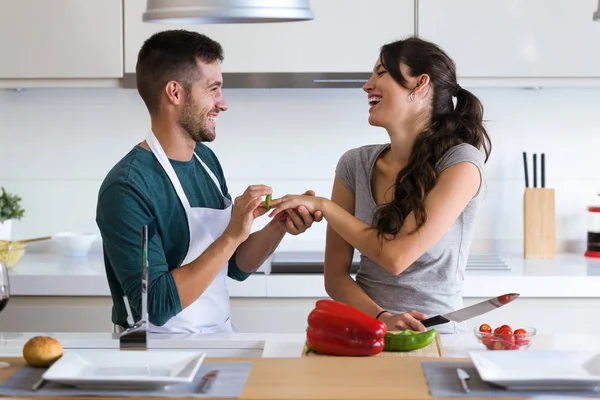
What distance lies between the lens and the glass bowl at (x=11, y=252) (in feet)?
10.3

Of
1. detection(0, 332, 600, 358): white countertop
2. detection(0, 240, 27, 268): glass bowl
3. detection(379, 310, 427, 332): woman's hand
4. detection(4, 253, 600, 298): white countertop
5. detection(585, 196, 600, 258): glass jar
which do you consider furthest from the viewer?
detection(585, 196, 600, 258): glass jar

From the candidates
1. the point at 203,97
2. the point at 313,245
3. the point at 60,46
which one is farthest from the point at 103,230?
the point at 313,245

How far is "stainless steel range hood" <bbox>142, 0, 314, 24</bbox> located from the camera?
5.71 feet

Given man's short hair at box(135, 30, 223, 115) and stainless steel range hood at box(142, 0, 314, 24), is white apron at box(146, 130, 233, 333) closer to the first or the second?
man's short hair at box(135, 30, 223, 115)

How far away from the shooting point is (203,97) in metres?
2.30

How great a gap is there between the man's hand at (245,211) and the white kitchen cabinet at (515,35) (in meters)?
1.33

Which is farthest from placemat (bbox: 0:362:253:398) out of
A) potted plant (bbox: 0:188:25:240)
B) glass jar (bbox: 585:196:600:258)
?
glass jar (bbox: 585:196:600:258)

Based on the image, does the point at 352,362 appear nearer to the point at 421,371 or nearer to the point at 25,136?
the point at 421,371

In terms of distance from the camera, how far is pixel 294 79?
10.5ft

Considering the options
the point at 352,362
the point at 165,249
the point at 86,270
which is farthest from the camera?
the point at 86,270

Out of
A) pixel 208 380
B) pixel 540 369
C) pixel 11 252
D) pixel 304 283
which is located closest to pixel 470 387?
pixel 540 369

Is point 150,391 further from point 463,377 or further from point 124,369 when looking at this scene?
point 463,377

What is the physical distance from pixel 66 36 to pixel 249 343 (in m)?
1.75

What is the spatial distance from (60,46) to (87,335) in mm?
1583
